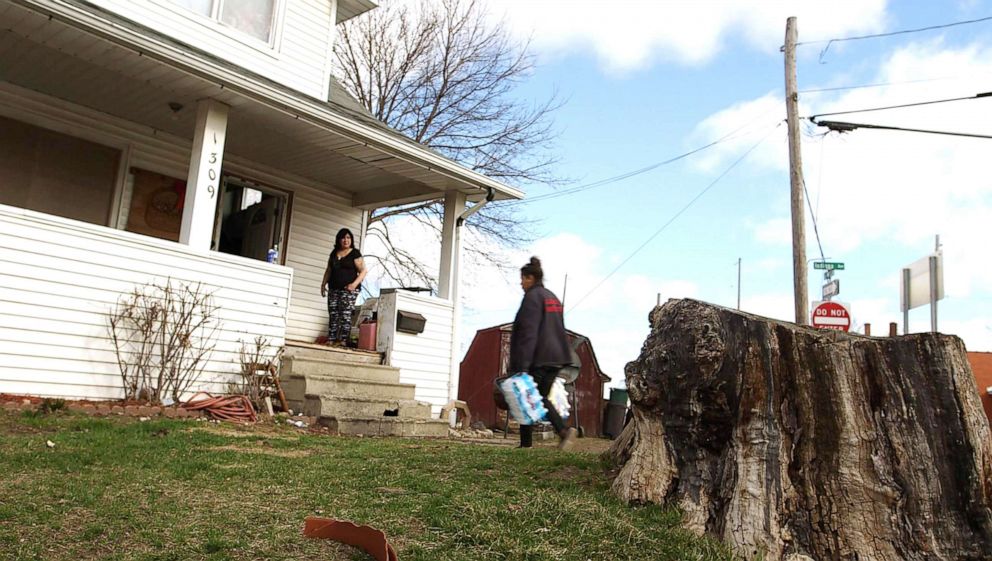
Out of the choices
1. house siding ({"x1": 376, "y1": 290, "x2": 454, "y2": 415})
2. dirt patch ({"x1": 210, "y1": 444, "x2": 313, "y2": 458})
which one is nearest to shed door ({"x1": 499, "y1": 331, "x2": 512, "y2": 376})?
house siding ({"x1": 376, "y1": 290, "x2": 454, "y2": 415})

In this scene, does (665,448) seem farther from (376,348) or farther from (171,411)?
(376,348)

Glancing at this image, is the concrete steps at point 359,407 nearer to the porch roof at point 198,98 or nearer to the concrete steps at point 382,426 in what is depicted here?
the concrete steps at point 382,426

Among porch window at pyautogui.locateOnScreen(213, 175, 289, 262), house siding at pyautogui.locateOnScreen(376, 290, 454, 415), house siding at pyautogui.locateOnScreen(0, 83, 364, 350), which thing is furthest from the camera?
porch window at pyautogui.locateOnScreen(213, 175, 289, 262)

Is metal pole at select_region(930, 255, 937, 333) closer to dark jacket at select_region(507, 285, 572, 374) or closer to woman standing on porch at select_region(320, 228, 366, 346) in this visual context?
dark jacket at select_region(507, 285, 572, 374)

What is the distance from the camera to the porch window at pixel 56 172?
871 cm

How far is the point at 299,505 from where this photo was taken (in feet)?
12.0

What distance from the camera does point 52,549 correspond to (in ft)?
9.61

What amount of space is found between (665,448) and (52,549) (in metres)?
2.72

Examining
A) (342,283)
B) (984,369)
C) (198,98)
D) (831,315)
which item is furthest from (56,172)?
(984,369)

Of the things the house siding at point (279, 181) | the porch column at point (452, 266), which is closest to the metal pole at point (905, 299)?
the porch column at point (452, 266)

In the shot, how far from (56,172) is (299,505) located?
7477mm

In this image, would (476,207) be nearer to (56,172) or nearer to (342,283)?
(342,283)

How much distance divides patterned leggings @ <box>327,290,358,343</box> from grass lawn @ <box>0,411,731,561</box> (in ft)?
15.4

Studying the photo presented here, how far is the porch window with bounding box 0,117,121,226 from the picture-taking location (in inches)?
343
